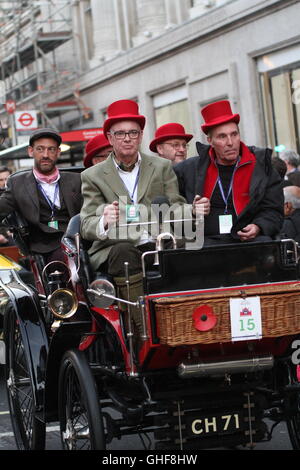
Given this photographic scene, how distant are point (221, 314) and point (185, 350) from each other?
0.30m

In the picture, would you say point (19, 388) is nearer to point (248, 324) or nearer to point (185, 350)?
point (185, 350)

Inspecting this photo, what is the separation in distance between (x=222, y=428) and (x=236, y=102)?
17383mm

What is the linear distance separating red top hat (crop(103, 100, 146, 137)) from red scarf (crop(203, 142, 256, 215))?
1.72 feet

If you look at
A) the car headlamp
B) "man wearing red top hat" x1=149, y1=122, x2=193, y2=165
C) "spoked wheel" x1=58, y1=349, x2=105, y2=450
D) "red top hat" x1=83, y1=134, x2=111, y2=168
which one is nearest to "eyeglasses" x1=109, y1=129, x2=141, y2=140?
the car headlamp

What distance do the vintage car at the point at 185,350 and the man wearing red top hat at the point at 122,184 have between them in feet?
0.50

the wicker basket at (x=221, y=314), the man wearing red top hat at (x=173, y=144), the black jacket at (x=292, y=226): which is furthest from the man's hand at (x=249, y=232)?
the man wearing red top hat at (x=173, y=144)

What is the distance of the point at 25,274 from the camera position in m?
10.7

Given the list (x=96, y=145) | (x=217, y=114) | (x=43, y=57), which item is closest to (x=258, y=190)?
(x=217, y=114)

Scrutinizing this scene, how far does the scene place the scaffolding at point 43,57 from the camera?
33375 millimetres

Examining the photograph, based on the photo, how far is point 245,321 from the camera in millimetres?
5273

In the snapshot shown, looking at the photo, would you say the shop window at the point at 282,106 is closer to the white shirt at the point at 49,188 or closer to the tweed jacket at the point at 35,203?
the white shirt at the point at 49,188

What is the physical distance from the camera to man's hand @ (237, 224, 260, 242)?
20.1 feet

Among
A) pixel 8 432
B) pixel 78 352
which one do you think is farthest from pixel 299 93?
pixel 78 352
